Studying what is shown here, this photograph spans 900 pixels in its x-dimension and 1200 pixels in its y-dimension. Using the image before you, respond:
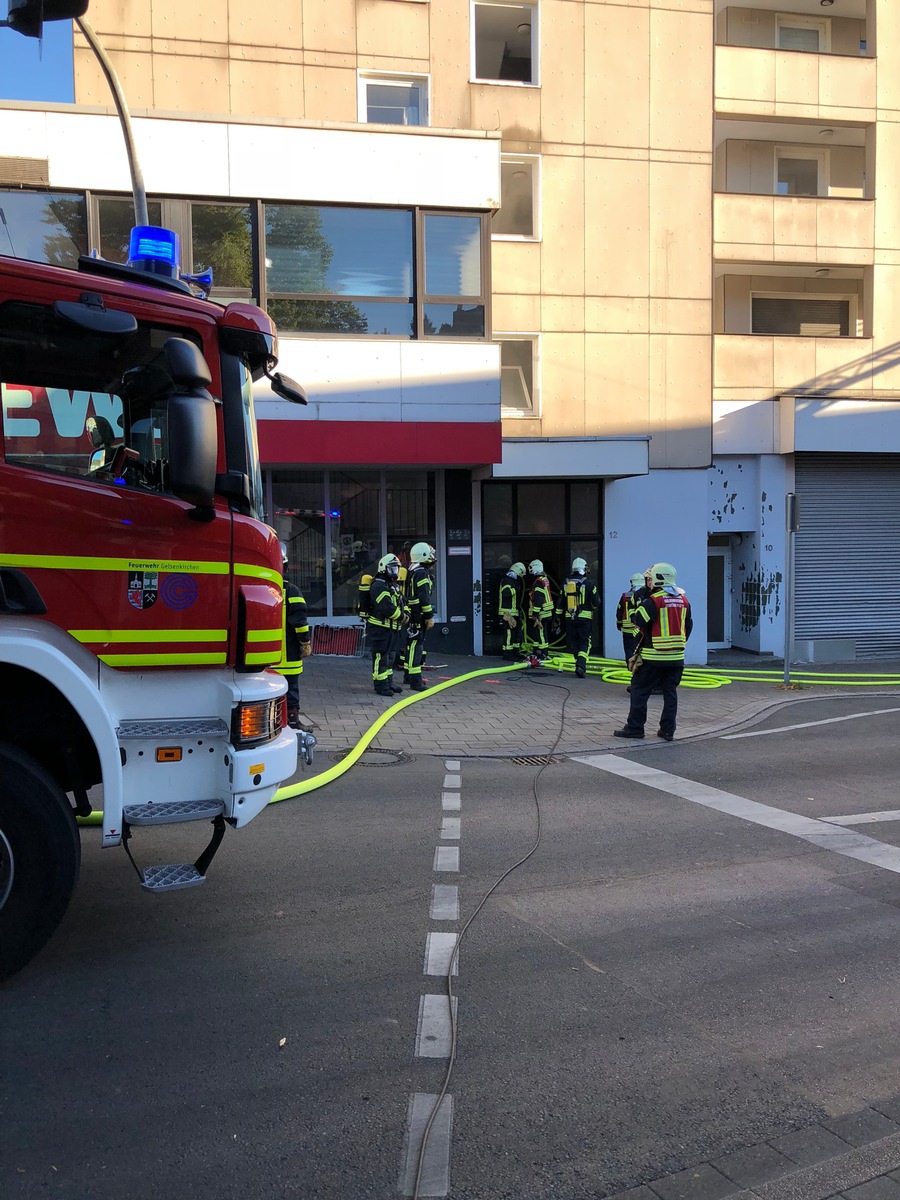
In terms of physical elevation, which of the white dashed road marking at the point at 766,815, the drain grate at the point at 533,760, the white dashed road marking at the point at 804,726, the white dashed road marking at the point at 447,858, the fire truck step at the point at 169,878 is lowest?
the white dashed road marking at the point at 804,726

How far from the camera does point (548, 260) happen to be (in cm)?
1761

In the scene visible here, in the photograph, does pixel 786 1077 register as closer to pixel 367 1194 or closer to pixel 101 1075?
pixel 367 1194

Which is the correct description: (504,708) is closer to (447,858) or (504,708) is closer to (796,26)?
(447,858)

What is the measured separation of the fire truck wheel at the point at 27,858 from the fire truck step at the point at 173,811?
297 mm

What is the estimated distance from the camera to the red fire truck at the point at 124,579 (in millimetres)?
4160

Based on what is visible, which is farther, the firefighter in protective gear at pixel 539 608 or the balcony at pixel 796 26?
the balcony at pixel 796 26

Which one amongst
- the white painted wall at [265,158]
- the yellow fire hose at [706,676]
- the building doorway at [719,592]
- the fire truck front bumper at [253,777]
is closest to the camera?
the fire truck front bumper at [253,777]

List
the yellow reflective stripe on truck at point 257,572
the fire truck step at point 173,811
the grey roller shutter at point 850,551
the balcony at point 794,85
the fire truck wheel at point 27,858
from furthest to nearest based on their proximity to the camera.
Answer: the grey roller shutter at point 850,551 < the balcony at point 794,85 < the yellow reflective stripe on truck at point 257,572 < the fire truck step at point 173,811 < the fire truck wheel at point 27,858

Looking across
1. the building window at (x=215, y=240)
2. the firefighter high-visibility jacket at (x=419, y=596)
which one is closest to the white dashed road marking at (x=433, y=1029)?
the firefighter high-visibility jacket at (x=419, y=596)

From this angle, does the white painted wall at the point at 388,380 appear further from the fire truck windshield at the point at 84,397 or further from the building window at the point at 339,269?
the fire truck windshield at the point at 84,397

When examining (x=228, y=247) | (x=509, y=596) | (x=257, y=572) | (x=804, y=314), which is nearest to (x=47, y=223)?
(x=228, y=247)

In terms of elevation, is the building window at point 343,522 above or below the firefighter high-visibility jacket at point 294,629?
above

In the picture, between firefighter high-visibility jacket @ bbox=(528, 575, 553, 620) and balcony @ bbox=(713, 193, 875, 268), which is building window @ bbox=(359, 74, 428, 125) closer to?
balcony @ bbox=(713, 193, 875, 268)

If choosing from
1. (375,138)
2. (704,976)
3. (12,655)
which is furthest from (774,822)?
(375,138)
